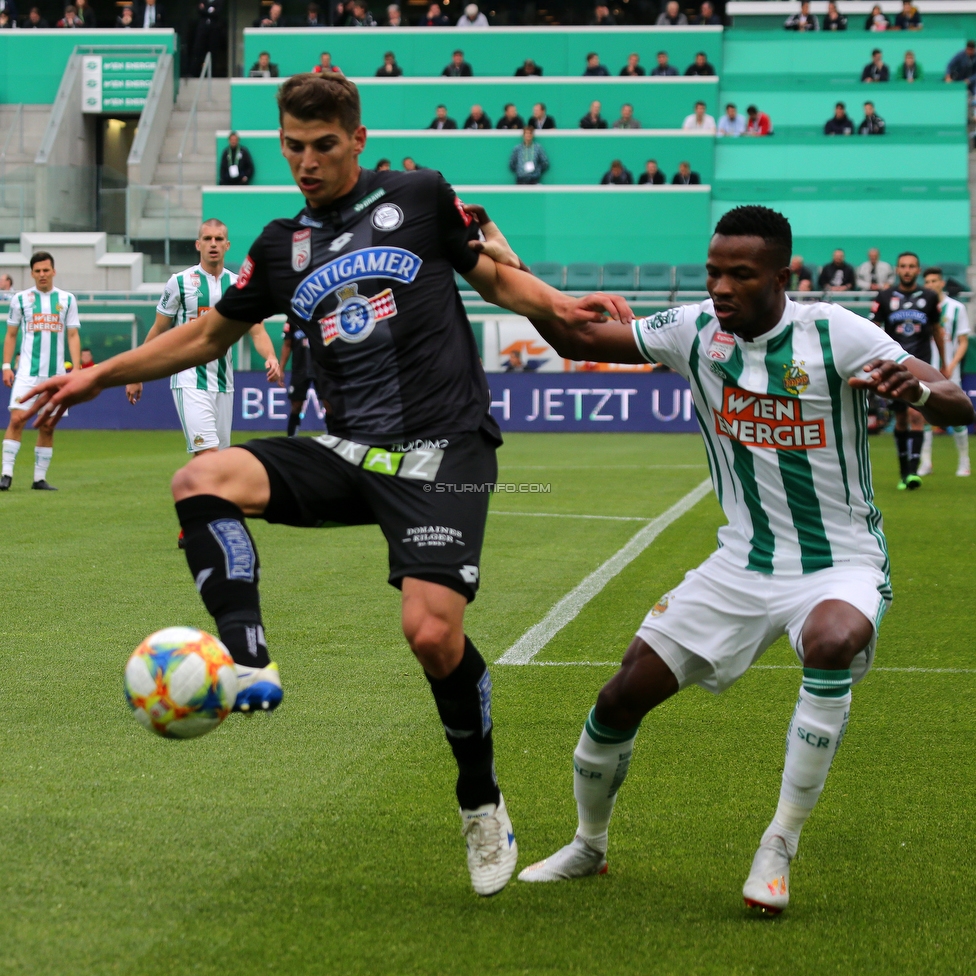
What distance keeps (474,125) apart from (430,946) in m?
30.2

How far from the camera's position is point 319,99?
3.58 metres

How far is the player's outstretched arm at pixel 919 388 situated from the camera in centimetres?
341

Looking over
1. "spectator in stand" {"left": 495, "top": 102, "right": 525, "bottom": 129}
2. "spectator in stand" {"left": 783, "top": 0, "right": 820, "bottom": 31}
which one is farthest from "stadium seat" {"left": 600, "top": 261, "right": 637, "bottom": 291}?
"spectator in stand" {"left": 783, "top": 0, "right": 820, "bottom": 31}


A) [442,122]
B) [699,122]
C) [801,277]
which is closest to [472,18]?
[442,122]

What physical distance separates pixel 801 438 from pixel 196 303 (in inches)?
279

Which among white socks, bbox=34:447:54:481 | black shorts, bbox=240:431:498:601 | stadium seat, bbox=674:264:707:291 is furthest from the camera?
stadium seat, bbox=674:264:707:291

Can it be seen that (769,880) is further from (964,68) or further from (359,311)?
(964,68)

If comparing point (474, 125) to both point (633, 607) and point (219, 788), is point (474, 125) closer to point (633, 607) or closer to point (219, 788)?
point (633, 607)

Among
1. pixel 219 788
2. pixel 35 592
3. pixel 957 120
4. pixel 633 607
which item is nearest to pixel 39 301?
pixel 35 592

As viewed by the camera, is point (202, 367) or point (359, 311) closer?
point (359, 311)

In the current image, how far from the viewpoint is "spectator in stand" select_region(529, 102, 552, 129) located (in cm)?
3156

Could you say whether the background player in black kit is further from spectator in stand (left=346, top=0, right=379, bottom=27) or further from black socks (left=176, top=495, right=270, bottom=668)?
spectator in stand (left=346, top=0, right=379, bottom=27)

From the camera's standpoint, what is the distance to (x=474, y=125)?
31.8 m

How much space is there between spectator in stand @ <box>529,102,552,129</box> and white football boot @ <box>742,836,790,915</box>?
29.6 m
